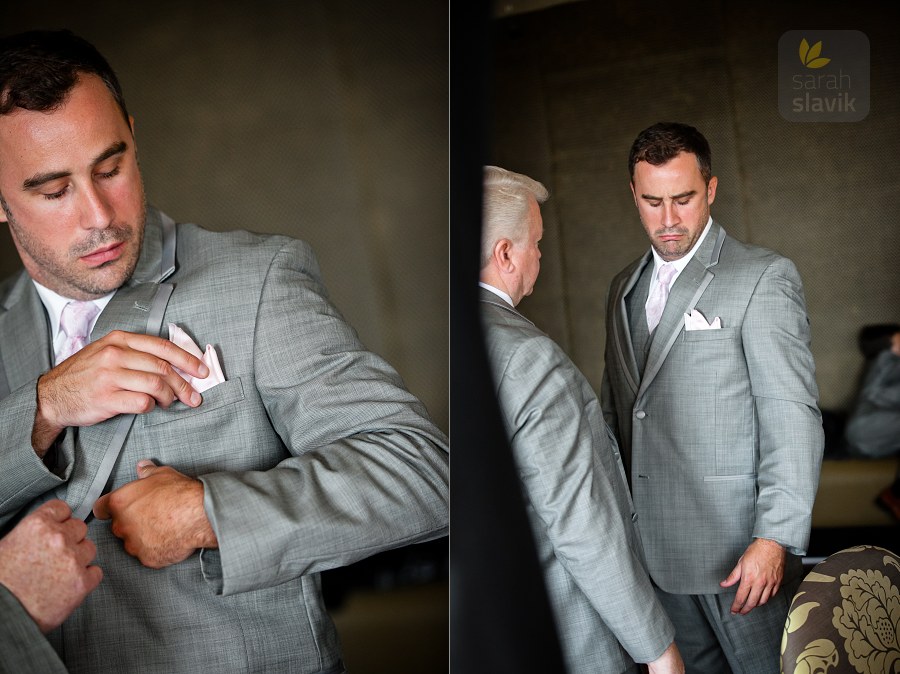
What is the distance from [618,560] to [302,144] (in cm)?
139

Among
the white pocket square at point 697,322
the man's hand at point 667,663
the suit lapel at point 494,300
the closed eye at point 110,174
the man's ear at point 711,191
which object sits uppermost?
the closed eye at point 110,174

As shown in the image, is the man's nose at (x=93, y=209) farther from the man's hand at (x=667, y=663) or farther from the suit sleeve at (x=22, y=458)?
the man's hand at (x=667, y=663)

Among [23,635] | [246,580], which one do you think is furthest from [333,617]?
[23,635]

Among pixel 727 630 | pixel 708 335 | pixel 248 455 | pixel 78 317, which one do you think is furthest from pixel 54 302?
pixel 727 630

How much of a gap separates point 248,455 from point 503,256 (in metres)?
0.76

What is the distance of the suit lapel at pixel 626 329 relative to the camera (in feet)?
6.43

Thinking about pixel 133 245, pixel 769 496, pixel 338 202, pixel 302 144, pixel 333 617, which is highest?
pixel 302 144

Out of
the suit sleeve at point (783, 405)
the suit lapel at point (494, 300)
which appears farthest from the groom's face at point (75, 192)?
the suit sleeve at point (783, 405)

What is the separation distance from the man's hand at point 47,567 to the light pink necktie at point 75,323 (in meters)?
0.40

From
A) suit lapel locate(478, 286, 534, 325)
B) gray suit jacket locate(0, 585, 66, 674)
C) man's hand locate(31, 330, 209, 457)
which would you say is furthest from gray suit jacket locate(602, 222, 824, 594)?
gray suit jacket locate(0, 585, 66, 674)

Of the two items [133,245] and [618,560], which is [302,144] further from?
[618,560]

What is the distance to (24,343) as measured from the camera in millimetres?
2158

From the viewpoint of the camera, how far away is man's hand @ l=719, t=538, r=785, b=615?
194cm

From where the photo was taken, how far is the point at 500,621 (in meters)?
1.94
